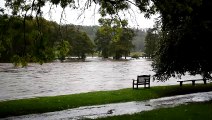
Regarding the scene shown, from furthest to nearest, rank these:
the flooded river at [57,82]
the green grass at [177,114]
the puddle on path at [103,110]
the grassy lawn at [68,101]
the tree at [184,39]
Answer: the flooded river at [57,82], the tree at [184,39], the grassy lawn at [68,101], the puddle on path at [103,110], the green grass at [177,114]

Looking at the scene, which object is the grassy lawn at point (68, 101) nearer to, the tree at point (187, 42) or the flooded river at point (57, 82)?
the tree at point (187, 42)

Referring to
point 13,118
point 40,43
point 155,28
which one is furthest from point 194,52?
point 13,118

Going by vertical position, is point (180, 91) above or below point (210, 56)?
below

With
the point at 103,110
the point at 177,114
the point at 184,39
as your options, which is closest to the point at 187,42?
the point at 184,39

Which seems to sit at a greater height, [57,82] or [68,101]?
[68,101]

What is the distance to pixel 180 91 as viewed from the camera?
25625mm

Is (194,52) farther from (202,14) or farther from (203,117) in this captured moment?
(203,117)

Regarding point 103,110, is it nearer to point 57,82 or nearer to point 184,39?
point 184,39

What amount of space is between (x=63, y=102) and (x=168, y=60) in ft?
28.0

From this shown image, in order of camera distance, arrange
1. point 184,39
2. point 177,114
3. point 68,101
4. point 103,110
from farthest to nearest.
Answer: point 184,39 → point 68,101 → point 103,110 → point 177,114

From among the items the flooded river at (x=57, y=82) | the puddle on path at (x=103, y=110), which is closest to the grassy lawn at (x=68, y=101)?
the puddle on path at (x=103, y=110)

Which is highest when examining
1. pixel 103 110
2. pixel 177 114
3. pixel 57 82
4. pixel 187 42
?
pixel 187 42

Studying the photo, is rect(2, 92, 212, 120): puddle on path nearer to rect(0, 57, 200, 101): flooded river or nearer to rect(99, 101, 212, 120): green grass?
rect(99, 101, 212, 120): green grass

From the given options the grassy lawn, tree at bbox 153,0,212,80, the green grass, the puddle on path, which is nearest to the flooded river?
the grassy lawn
